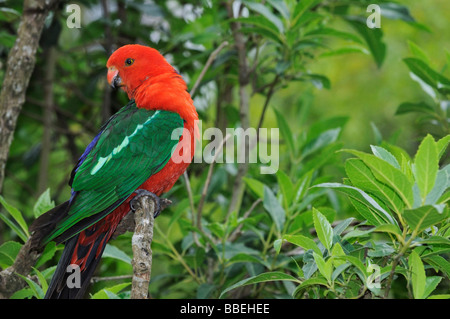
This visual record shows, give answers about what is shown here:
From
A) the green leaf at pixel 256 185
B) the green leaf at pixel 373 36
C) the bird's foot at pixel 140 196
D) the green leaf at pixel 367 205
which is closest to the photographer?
the green leaf at pixel 367 205

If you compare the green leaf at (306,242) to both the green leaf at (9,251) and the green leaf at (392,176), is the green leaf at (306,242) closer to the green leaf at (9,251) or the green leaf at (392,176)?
the green leaf at (392,176)

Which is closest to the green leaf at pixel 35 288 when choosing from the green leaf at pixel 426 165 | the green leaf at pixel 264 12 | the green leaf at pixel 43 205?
the green leaf at pixel 43 205

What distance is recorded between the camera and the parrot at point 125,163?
1910 mm

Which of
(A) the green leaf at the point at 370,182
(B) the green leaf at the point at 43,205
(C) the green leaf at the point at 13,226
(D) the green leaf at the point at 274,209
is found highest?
(D) the green leaf at the point at 274,209

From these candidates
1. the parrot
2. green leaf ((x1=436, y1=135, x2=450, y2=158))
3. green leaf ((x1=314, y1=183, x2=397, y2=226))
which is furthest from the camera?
the parrot

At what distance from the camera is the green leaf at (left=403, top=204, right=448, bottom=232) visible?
1303mm

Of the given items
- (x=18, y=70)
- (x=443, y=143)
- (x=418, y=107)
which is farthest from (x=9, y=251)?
(x=418, y=107)

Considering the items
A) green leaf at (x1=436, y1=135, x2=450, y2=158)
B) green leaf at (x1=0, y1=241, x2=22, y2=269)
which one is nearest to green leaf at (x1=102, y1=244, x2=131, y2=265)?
green leaf at (x1=0, y1=241, x2=22, y2=269)

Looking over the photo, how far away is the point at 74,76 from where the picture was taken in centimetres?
409

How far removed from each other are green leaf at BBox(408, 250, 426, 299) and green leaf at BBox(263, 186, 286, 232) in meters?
0.97

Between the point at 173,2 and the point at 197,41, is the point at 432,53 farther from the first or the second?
the point at 197,41

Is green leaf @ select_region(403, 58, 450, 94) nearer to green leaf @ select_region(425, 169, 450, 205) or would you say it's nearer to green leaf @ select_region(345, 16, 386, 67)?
green leaf @ select_region(345, 16, 386, 67)

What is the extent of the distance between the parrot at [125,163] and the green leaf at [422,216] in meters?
1.01
